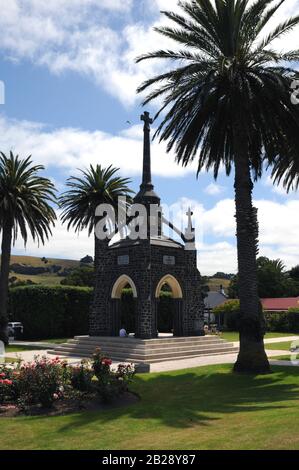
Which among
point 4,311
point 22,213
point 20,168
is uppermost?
point 20,168

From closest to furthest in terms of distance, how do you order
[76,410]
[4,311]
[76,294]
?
[76,410]
[4,311]
[76,294]

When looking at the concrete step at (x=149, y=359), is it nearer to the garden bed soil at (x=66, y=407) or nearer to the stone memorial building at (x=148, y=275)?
the stone memorial building at (x=148, y=275)

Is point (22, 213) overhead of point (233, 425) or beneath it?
overhead

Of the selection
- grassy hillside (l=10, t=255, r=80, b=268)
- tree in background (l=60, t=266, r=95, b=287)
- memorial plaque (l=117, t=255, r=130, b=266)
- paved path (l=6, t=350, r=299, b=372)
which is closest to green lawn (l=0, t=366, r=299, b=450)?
paved path (l=6, t=350, r=299, b=372)

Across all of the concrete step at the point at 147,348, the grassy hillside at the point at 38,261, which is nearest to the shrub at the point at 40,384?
the concrete step at the point at 147,348

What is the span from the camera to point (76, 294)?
38.1 meters

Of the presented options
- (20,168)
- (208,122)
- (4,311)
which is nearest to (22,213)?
(20,168)

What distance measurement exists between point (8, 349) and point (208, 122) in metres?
18.1

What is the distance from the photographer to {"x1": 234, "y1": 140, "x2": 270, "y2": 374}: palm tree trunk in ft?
54.2

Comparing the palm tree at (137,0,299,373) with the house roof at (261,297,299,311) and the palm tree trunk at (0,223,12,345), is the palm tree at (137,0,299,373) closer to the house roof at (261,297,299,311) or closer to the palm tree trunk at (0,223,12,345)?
the palm tree trunk at (0,223,12,345)

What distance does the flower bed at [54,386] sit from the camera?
10828 millimetres

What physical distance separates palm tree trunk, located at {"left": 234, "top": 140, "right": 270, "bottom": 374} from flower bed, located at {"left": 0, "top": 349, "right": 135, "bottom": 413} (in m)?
5.85

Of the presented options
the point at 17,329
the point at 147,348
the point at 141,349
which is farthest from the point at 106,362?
the point at 17,329
